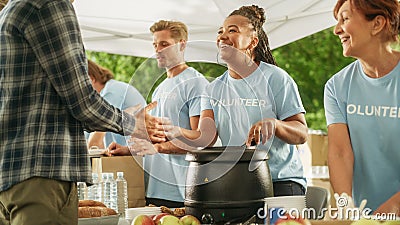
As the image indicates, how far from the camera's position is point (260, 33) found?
2504 millimetres

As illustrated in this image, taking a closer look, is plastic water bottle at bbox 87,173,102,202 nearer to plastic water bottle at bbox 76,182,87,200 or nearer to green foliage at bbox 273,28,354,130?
plastic water bottle at bbox 76,182,87,200

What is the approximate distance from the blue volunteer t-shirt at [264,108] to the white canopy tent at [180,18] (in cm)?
77


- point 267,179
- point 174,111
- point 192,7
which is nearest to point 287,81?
point 174,111

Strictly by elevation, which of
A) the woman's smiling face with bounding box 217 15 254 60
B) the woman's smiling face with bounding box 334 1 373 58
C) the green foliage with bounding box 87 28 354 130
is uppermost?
the green foliage with bounding box 87 28 354 130

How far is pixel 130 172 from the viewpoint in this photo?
275 cm

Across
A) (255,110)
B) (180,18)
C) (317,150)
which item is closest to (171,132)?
(255,110)

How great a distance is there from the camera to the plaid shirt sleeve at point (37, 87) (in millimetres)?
1585

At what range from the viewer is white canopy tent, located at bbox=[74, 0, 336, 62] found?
3.07 meters

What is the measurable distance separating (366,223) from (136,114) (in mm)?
850

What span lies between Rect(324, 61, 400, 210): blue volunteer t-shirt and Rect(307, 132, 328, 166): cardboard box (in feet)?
6.77

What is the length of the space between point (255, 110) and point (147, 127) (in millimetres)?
558

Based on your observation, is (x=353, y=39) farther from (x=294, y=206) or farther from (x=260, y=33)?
(x=294, y=206)

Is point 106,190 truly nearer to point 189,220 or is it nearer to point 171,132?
point 171,132

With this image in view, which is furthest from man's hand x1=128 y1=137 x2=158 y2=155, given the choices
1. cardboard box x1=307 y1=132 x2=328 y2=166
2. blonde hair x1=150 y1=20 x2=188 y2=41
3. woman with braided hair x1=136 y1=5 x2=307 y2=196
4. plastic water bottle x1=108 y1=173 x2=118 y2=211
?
cardboard box x1=307 y1=132 x2=328 y2=166
